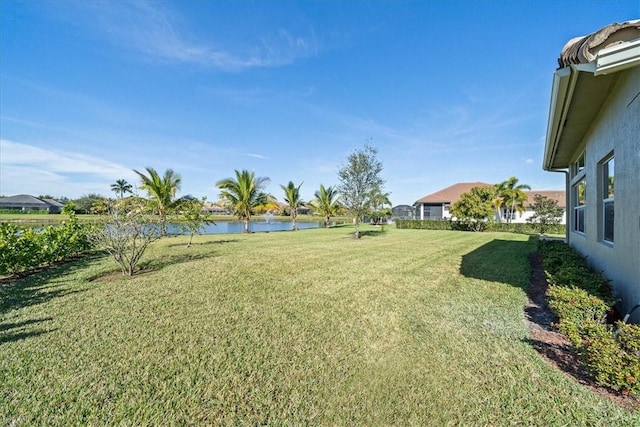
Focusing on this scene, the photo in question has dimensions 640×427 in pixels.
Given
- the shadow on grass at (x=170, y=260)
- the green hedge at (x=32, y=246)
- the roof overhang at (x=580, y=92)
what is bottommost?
the shadow on grass at (x=170, y=260)

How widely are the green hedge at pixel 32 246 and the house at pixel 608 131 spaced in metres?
10.7

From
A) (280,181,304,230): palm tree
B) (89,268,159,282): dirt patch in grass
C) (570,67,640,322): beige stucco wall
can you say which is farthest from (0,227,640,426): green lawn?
(280,181,304,230): palm tree

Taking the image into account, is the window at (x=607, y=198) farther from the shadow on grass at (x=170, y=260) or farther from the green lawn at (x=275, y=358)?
the shadow on grass at (x=170, y=260)

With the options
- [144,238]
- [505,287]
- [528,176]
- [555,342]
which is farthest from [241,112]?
[528,176]

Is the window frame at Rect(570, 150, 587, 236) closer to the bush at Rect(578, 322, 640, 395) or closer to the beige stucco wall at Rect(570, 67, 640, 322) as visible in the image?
the beige stucco wall at Rect(570, 67, 640, 322)

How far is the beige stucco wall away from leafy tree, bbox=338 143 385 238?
452 inches

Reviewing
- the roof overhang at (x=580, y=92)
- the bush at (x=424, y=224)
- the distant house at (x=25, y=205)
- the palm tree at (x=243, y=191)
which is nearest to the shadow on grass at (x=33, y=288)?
the roof overhang at (x=580, y=92)

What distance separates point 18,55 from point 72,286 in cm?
890

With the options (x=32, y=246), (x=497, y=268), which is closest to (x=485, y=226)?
(x=497, y=268)

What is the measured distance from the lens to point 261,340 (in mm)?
3562

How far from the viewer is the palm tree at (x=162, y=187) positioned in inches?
734

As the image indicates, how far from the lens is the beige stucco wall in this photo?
344 cm

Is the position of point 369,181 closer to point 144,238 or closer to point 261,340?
point 144,238

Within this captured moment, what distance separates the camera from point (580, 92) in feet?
14.7
